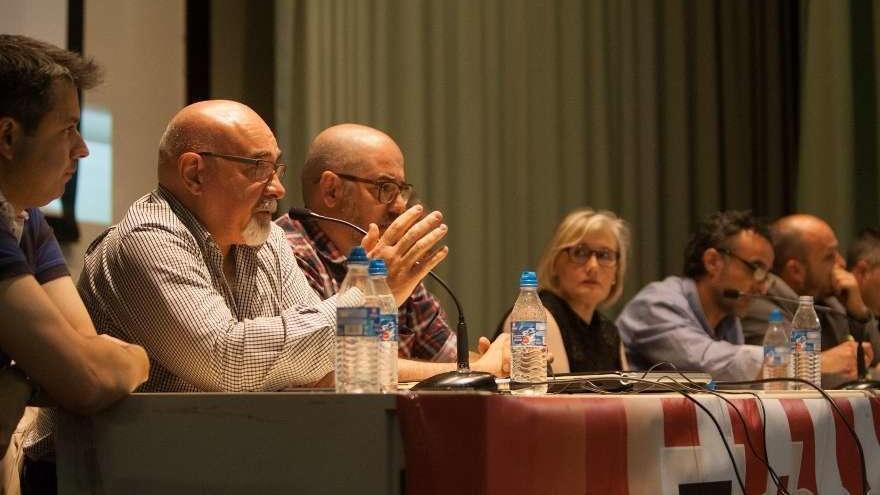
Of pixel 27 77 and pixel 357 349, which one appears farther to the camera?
pixel 27 77

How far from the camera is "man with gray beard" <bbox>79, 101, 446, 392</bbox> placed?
5.84 feet

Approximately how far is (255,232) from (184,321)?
42 cm

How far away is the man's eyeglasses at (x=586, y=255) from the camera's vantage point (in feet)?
12.0

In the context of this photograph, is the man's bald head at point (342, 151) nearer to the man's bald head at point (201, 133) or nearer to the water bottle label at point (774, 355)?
the man's bald head at point (201, 133)

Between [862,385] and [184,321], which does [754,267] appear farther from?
[184,321]

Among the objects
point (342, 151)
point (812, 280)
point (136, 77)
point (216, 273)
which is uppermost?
point (136, 77)

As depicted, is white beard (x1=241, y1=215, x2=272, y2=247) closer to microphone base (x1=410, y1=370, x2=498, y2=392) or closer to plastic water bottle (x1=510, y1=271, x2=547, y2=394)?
plastic water bottle (x1=510, y1=271, x2=547, y2=394)

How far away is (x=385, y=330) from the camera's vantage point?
5.68 feet

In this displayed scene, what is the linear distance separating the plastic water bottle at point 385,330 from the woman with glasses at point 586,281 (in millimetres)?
1740

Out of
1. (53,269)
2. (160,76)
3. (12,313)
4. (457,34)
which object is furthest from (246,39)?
(12,313)

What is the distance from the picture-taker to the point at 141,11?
11.3ft

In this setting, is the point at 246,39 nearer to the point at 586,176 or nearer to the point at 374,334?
the point at 586,176

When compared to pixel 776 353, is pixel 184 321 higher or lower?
higher

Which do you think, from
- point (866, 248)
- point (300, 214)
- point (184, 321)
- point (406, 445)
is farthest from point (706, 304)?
point (406, 445)
